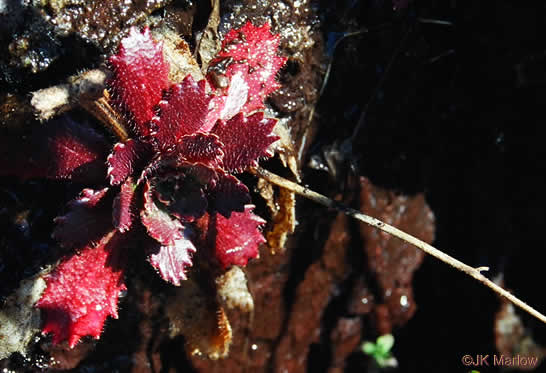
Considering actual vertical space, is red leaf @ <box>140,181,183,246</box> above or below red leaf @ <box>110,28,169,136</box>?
below

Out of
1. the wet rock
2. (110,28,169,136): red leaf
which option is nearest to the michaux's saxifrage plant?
(110,28,169,136): red leaf

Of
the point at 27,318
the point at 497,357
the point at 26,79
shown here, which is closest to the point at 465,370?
the point at 497,357

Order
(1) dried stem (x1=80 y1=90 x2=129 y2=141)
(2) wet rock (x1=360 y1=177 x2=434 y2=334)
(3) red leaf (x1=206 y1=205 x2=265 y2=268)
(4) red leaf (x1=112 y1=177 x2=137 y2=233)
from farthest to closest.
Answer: (2) wet rock (x1=360 y1=177 x2=434 y2=334) < (3) red leaf (x1=206 y1=205 x2=265 y2=268) < (1) dried stem (x1=80 y1=90 x2=129 y2=141) < (4) red leaf (x1=112 y1=177 x2=137 y2=233)

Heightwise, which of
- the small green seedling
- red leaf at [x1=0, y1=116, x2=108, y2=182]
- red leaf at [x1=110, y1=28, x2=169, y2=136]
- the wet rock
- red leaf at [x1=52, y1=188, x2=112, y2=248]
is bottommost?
the small green seedling

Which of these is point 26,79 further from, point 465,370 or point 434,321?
point 465,370

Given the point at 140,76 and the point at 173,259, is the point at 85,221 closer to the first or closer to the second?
the point at 173,259

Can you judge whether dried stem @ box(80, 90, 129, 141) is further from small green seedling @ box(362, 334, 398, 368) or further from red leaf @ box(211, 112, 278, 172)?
small green seedling @ box(362, 334, 398, 368)
